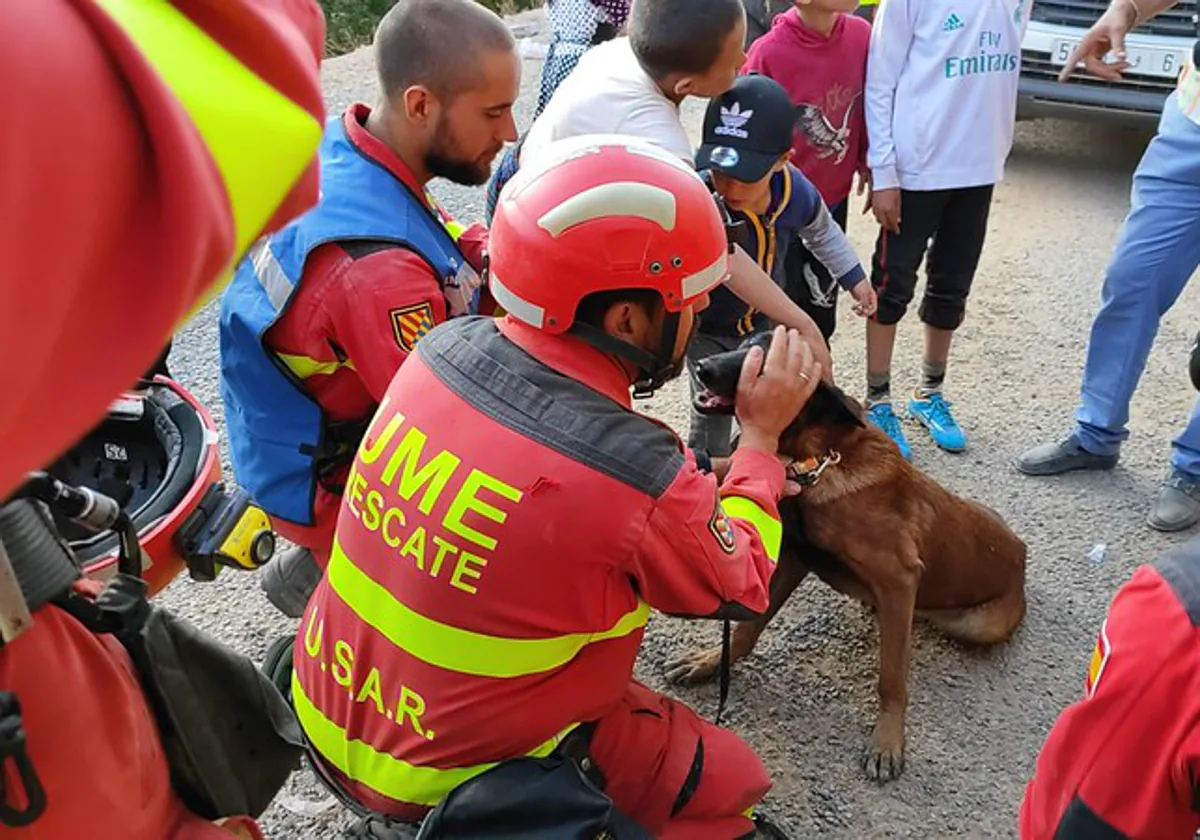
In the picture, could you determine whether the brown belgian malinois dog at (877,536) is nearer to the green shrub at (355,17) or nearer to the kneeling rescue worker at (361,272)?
the kneeling rescue worker at (361,272)

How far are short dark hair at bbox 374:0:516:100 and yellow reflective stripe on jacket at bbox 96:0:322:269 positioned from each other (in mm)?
2326

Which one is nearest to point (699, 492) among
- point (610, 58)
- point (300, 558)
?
point (300, 558)

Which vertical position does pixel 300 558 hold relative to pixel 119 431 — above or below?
below

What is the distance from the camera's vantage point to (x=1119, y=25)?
4770 mm

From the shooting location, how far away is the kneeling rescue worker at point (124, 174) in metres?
0.76

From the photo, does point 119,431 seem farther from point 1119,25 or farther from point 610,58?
point 1119,25

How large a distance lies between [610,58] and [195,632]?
115 inches

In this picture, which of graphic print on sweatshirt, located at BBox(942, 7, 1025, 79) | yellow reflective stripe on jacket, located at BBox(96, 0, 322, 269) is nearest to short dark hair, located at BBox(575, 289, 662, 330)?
yellow reflective stripe on jacket, located at BBox(96, 0, 322, 269)

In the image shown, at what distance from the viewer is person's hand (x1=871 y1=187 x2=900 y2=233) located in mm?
4887

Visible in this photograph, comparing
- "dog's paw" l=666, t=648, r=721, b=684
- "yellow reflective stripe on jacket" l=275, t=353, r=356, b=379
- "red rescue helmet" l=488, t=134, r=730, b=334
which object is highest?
"red rescue helmet" l=488, t=134, r=730, b=334

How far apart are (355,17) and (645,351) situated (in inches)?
442

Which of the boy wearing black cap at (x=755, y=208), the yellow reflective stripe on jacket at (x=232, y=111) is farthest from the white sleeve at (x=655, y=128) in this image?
the yellow reflective stripe on jacket at (x=232, y=111)

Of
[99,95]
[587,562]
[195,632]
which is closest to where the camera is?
[99,95]

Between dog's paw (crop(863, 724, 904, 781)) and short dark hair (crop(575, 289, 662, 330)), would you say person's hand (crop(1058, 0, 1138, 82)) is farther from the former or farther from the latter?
short dark hair (crop(575, 289, 662, 330))
